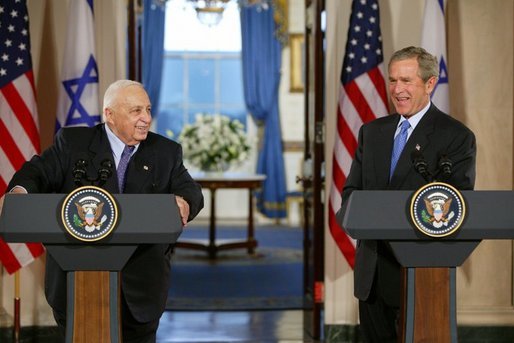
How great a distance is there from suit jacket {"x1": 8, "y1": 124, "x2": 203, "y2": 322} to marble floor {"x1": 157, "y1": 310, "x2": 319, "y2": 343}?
2.73m

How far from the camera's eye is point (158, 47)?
555 inches

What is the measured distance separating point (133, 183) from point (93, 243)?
1.92 feet

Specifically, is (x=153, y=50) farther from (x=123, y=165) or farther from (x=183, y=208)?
(x=183, y=208)

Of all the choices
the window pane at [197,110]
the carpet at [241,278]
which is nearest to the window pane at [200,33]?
the window pane at [197,110]

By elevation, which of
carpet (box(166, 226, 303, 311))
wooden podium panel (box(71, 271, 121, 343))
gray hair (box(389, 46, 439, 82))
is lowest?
carpet (box(166, 226, 303, 311))

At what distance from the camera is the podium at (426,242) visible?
10.2ft

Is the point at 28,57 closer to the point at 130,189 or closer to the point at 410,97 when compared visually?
the point at 130,189

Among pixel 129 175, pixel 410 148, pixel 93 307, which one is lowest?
pixel 93 307

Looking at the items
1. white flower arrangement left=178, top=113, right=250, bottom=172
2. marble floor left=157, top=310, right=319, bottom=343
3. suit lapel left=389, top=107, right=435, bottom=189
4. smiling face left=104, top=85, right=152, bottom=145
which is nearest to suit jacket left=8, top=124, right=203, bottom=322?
smiling face left=104, top=85, right=152, bottom=145

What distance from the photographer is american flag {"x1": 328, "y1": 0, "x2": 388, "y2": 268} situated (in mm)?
5684

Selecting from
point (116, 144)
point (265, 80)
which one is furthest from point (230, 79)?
point (116, 144)

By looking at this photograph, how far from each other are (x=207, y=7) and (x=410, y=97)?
776 cm

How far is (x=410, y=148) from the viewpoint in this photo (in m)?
3.51

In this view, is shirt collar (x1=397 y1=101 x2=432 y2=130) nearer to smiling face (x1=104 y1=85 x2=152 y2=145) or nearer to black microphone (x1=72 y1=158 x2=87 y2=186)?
smiling face (x1=104 y1=85 x2=152 y2=145)
